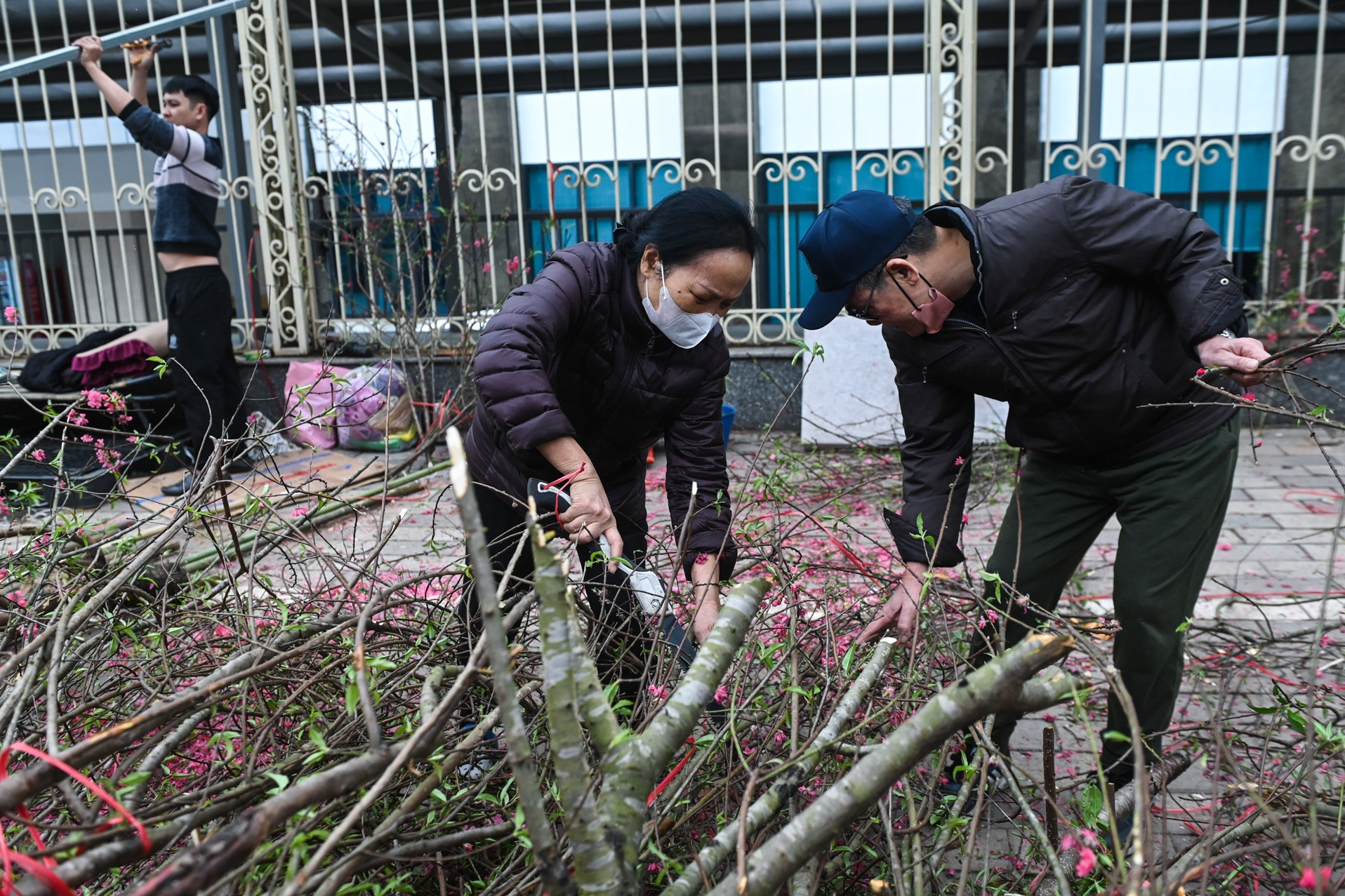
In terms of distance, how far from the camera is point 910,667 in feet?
5.87

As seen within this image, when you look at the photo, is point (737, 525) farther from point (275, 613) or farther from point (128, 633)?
point (128, 633)

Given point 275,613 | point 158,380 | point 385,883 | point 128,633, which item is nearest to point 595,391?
point 275,613

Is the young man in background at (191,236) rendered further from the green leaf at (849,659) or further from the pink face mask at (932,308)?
the green leaf at (849,659)

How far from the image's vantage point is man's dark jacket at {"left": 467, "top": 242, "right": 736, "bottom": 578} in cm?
214

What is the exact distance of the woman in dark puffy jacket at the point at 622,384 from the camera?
6.98ft

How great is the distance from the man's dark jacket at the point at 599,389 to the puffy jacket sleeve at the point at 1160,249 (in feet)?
3.02

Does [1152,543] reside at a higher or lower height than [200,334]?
lower

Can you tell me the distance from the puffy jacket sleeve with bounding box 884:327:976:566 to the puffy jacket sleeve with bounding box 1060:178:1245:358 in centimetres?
45

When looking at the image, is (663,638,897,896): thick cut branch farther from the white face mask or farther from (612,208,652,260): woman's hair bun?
(612,208,652,260): woman's hair bun

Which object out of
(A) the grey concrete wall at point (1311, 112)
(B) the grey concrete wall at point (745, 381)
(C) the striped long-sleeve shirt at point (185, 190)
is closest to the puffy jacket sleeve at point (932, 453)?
(B) the grey concrete wall at point (745, 381)

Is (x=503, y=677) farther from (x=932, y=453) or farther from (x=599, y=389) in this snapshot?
(x=932, y=453)

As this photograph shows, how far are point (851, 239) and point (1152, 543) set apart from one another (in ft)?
3.28

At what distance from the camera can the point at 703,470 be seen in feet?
8.03

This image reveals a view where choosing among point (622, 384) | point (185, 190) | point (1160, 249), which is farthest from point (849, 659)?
point (185, 190)
